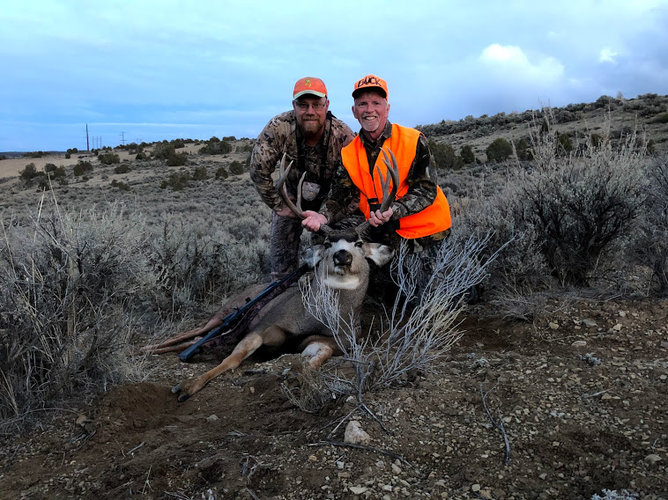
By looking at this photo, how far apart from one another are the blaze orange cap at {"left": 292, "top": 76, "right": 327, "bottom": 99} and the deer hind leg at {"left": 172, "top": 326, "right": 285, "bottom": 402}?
97.5 inches

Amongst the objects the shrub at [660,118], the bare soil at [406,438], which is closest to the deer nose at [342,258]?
the bare soil at [406,438]

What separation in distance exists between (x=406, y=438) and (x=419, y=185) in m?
3.13

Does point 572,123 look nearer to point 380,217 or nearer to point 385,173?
point 385,173

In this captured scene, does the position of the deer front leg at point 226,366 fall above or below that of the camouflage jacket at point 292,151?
below

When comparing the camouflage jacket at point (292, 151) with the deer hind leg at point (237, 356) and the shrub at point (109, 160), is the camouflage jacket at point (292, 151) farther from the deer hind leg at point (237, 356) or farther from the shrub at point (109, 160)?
the shrub at point (109, 160)

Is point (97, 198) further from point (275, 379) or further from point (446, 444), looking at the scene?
point (446, 444)

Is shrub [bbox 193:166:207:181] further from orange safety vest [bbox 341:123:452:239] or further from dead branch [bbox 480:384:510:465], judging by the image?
dead branch [bbox 480:384:510:465]

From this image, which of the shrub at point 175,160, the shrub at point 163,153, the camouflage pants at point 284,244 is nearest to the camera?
the camouflage pants at point 284,244

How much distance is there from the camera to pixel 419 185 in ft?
17.9

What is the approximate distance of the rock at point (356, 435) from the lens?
9.02 ft

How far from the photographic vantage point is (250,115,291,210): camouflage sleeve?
6188 mm

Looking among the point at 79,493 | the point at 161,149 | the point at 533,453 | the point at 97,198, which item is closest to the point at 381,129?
the point at 533,453

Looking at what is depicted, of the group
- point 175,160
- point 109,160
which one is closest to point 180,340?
point 175,160

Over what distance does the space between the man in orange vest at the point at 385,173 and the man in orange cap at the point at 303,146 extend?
25.8 inches
